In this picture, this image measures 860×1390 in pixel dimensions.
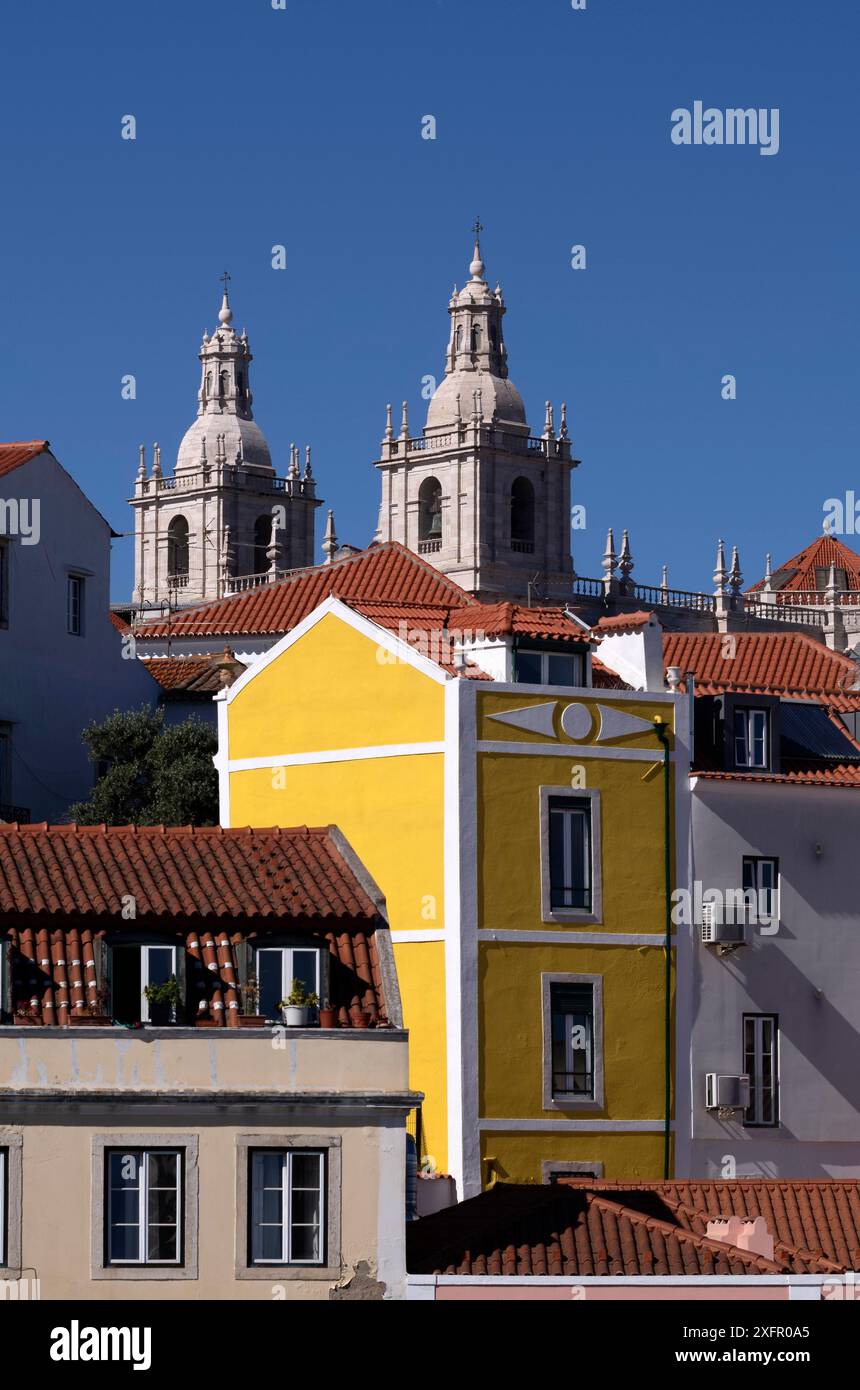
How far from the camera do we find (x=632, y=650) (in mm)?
60094

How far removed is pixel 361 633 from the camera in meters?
58.0

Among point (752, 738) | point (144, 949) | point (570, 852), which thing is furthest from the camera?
point (752, 738)

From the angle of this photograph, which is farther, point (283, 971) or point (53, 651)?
point (53, 651)

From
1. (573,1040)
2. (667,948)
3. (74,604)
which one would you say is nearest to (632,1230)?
(573,1040)

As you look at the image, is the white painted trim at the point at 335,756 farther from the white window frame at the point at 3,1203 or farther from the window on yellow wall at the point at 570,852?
the white window frame at the point at 3,1203

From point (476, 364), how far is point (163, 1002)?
5103 inches

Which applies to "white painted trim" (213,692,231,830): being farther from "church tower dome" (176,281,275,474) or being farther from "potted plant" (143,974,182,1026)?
"church tower dome" (176,281,275,474)

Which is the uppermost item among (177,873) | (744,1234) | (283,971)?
(177,873)

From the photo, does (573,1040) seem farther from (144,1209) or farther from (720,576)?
(720,576)

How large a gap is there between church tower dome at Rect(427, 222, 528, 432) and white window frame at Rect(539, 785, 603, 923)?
11176cm

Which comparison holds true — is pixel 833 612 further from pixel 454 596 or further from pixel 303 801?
pixel 303 801

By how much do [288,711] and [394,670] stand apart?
9.68 ft

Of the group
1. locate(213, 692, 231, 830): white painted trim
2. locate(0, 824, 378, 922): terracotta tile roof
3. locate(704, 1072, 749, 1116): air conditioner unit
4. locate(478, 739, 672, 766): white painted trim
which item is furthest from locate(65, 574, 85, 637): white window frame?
locate(0, 824, 378, 922): terracotta tile roof
